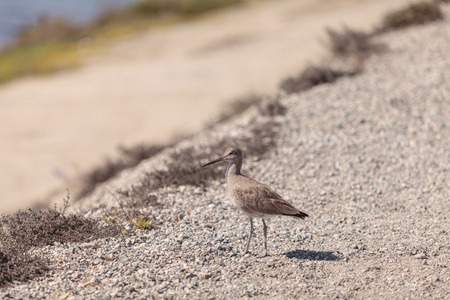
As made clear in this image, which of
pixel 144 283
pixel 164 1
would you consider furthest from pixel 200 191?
pixel 164 1

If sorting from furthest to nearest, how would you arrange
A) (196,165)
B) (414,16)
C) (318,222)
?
(414,16) → (196,165) → (318,222)

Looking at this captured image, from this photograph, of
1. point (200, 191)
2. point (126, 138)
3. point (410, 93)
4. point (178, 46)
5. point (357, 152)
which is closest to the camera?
point (200, 191)

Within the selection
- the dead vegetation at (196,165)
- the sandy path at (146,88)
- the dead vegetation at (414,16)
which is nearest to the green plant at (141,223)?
the dead vegetation at (196,165)

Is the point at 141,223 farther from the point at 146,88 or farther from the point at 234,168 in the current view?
the point at 146,88

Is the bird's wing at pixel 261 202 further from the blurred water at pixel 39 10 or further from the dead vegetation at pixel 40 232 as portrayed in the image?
the blurred water at pixel 39 10

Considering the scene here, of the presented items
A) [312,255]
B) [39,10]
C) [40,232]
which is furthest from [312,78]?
[39,10]

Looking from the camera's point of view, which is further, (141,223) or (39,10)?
(39,10)

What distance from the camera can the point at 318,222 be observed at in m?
9.90

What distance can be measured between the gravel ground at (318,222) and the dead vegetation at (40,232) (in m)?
0.21

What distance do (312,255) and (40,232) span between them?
416cm

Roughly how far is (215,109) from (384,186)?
1202cm

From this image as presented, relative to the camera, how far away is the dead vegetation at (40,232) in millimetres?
8078

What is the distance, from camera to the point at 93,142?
21.8 metres

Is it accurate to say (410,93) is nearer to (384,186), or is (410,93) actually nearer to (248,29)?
Result: (384,186)
